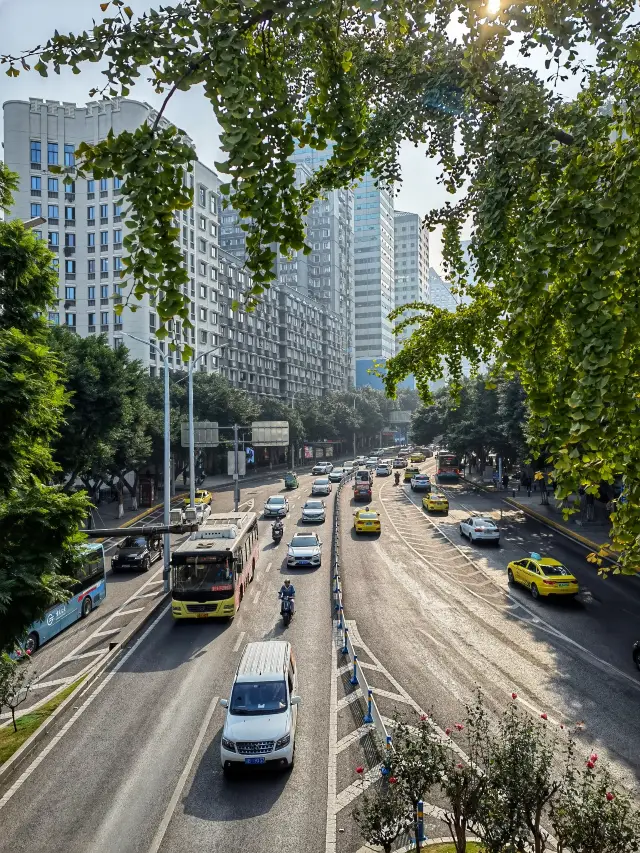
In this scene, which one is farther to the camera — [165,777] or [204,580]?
[204,580]

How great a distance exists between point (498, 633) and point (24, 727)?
15.0 meters

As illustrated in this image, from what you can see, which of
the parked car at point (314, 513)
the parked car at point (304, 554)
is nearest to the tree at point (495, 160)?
the parked car at point (304, 554)

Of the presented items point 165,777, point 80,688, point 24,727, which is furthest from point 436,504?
point 165,777

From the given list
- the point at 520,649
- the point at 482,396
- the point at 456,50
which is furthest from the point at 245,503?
the point at 456,50

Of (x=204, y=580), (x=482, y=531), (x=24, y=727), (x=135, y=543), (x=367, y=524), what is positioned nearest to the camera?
(x=24, y=727)

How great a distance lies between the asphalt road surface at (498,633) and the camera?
1501 cm

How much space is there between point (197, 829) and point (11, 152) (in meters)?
78.3

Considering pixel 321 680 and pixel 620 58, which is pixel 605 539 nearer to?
pixel 321 680

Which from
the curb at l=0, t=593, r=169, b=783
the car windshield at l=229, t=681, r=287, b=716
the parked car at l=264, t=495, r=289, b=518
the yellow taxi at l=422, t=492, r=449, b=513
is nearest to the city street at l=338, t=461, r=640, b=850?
the car windshield at l=229, t=681, r=287, b=716

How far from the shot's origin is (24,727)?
1462 centimetres

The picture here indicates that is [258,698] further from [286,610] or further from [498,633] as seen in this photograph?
[498,633]

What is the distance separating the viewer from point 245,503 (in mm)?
54312

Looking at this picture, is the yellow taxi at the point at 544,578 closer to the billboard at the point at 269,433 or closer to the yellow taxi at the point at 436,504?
the yellow taxi at the point at 436,504

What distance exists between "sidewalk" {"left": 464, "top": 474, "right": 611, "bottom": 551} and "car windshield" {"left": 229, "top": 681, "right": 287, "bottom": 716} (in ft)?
61.2
